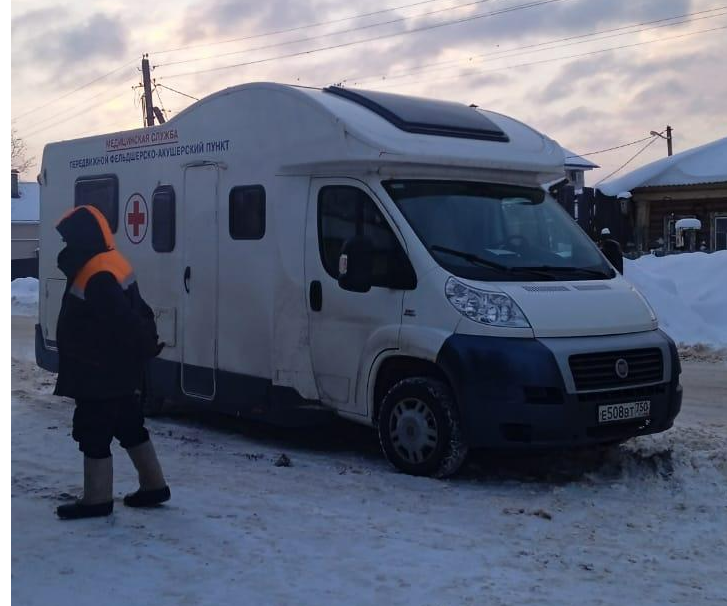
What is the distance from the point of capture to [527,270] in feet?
23.0

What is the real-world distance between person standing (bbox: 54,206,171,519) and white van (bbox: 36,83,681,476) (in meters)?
1.92

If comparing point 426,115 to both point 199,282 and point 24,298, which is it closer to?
point 199,282

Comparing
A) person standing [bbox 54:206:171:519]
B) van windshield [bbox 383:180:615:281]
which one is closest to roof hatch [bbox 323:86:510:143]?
van windshield [bbox 383:180:615:281]

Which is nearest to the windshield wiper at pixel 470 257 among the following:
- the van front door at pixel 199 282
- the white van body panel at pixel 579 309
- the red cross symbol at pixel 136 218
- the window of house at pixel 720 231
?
the white van body panel at pixel 579 309

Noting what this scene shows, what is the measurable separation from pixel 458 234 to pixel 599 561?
280 cm

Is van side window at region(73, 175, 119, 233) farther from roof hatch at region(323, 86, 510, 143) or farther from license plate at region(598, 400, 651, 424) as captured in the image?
license plate at region(598, 400, 651, 424)

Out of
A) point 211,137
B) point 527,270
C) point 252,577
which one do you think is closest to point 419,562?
point 252,577

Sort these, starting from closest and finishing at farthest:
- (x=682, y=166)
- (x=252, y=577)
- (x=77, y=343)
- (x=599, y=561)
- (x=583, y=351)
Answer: (x=252, y=577) < (x=599, y=561) < (x=77, y=343) < (x=583, y=351) < (x=682, y=166)

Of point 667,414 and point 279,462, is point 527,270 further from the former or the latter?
point 279,462

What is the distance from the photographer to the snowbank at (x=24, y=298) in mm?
24734

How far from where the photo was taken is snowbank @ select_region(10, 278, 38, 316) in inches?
974

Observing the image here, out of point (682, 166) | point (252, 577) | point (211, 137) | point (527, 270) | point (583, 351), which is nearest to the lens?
point (252, 577)

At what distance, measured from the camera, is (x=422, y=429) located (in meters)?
6.95

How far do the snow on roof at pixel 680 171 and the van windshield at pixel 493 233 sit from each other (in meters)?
22.8
